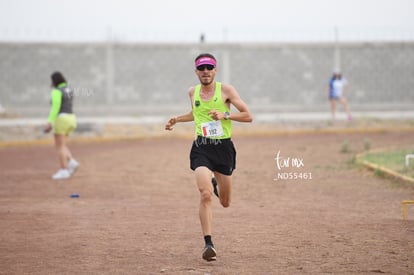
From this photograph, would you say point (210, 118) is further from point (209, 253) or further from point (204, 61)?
point (209, 253)

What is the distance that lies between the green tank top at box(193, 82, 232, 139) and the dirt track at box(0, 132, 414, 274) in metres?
1.20

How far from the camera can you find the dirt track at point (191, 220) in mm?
8094

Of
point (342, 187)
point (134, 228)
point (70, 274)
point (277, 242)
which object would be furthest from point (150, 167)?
point (70, 274)

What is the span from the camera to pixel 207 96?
28.6 ft

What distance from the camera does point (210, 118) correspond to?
864 centimetres

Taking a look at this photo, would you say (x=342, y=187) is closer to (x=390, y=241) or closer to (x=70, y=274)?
(x=390, y=241)

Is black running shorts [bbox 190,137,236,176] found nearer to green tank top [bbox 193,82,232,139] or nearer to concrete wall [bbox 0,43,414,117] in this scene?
green tank top [bbox 193,82,232,139]

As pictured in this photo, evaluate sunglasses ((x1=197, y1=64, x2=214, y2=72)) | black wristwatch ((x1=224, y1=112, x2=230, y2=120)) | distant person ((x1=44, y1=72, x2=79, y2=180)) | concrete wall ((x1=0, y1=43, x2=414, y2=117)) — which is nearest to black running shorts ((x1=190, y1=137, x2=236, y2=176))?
black wristwatch ((x1=224, y1=112, x2=230, y2=120))

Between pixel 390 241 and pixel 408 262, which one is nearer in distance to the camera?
pixel 408 262

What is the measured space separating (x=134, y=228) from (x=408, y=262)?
3.57 m

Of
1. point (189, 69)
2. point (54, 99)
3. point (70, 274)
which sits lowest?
point (70, 274)

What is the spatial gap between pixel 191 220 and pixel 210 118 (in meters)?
2.64

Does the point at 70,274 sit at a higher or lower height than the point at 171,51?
lower

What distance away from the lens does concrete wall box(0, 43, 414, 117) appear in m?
32.0
